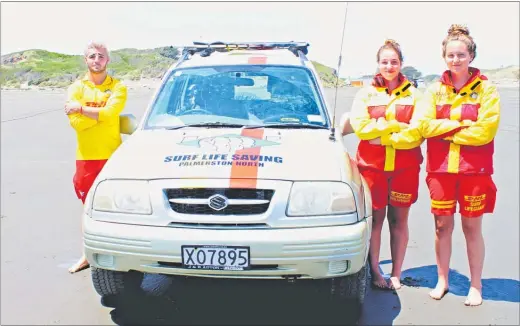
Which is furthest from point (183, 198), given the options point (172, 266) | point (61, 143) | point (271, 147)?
point (61, 143)

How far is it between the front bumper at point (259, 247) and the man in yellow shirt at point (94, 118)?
1.31 metres

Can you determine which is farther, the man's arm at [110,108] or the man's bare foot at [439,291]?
the man's arm at [110,108]

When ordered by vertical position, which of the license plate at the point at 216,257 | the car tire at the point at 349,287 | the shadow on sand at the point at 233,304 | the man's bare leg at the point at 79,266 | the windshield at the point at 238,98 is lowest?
the man's bare leg at the point at 79,266

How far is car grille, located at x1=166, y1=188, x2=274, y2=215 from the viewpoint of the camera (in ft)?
11.5

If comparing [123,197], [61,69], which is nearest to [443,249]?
[123,197]

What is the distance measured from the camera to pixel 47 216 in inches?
248

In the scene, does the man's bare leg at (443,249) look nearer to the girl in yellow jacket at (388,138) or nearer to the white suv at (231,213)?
the girl in yellow jacket at (388,138)

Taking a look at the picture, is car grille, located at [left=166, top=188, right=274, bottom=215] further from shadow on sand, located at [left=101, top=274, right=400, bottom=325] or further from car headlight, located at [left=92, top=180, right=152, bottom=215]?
shadow on sand, located at [left=101, top=274, right=400, bottom=325]

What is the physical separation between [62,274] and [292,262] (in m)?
2.13

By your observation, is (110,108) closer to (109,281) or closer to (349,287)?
(109,281)

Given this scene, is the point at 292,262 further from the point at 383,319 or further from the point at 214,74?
the point at 214,74

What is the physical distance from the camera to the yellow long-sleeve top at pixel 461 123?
402cm

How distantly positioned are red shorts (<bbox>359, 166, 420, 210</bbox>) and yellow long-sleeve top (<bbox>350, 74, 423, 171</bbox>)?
53mm

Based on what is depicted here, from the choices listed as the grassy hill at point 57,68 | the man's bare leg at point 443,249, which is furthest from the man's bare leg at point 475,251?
the grassy hill at point 57,68
